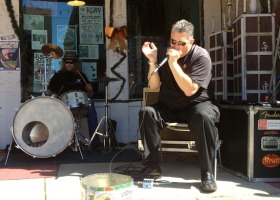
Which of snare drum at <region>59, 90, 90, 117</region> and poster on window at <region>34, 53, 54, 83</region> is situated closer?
snare drum at <region>59, 90, 90, 117</region>

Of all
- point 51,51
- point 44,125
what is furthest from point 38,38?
point 44,125

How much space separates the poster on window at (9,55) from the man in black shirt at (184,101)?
2.66 meters

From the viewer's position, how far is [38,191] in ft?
11.4

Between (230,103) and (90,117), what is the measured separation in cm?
234

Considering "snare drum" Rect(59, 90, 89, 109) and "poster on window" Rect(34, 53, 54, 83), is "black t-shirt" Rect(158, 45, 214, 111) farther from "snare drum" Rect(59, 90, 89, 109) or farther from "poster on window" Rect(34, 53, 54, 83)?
"poster on window" Rect(34, 53, 54, 83)

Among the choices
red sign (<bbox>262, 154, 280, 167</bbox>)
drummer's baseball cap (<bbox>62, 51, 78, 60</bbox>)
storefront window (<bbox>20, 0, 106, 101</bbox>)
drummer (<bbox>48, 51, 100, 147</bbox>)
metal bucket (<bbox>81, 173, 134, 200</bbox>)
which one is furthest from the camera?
drummer's baseball cap (<bbox>62, 51, 78, 60</bbox>)

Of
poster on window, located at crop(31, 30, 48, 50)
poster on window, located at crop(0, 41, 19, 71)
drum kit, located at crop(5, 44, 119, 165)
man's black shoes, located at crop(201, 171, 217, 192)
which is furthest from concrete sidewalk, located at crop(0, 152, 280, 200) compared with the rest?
poster on window, located at crop(31, 30, 48, 50)

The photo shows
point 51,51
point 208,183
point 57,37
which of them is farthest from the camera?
point 57,37

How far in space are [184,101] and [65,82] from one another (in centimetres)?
245

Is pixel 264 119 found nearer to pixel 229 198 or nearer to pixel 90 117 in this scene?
pixel 229 198

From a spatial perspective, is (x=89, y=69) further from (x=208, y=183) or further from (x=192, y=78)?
(x=208, y=183)

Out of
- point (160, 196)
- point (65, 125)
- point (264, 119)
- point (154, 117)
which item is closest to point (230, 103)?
point (264, 119)

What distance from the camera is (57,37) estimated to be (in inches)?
235

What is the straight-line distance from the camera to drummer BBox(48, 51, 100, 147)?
5602mm
